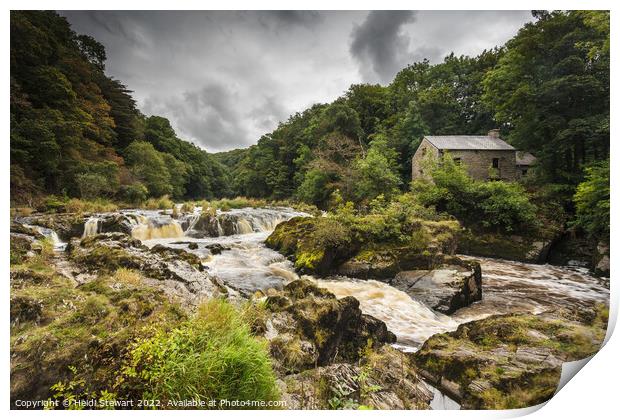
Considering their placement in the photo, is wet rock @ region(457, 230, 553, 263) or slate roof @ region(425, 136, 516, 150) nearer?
slate roof @ region(425, 136, 516, 150)

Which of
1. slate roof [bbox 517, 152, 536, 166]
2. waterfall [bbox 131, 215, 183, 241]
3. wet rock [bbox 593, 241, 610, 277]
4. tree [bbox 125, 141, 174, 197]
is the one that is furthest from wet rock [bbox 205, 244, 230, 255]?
slate roof [bbox 517, 152, 536, 166]

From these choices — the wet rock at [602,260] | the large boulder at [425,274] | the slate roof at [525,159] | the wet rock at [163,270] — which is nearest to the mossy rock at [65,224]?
the wet rock at [163,270]

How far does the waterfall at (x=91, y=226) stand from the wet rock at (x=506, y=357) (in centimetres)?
778

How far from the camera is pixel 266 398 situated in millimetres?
2330

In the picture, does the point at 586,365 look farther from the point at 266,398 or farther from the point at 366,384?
the point at 266,398

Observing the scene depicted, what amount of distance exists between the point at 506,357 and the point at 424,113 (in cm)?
620

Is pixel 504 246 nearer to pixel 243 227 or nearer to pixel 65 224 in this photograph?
pixel 243 227

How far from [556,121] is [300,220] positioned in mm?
5861

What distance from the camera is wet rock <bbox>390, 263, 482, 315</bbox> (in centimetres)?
491

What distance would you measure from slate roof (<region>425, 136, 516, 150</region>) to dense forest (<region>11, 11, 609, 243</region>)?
0.61 feet

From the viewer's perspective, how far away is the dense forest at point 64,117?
3383 millimetres

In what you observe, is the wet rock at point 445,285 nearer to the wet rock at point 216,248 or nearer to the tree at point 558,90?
the tree at point 558,90

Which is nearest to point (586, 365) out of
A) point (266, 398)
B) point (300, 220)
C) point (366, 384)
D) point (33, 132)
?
point (366, 384)

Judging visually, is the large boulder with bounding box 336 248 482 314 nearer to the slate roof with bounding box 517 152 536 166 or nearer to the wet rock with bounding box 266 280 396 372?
the wet rock with bounding box 266 280 396 372
